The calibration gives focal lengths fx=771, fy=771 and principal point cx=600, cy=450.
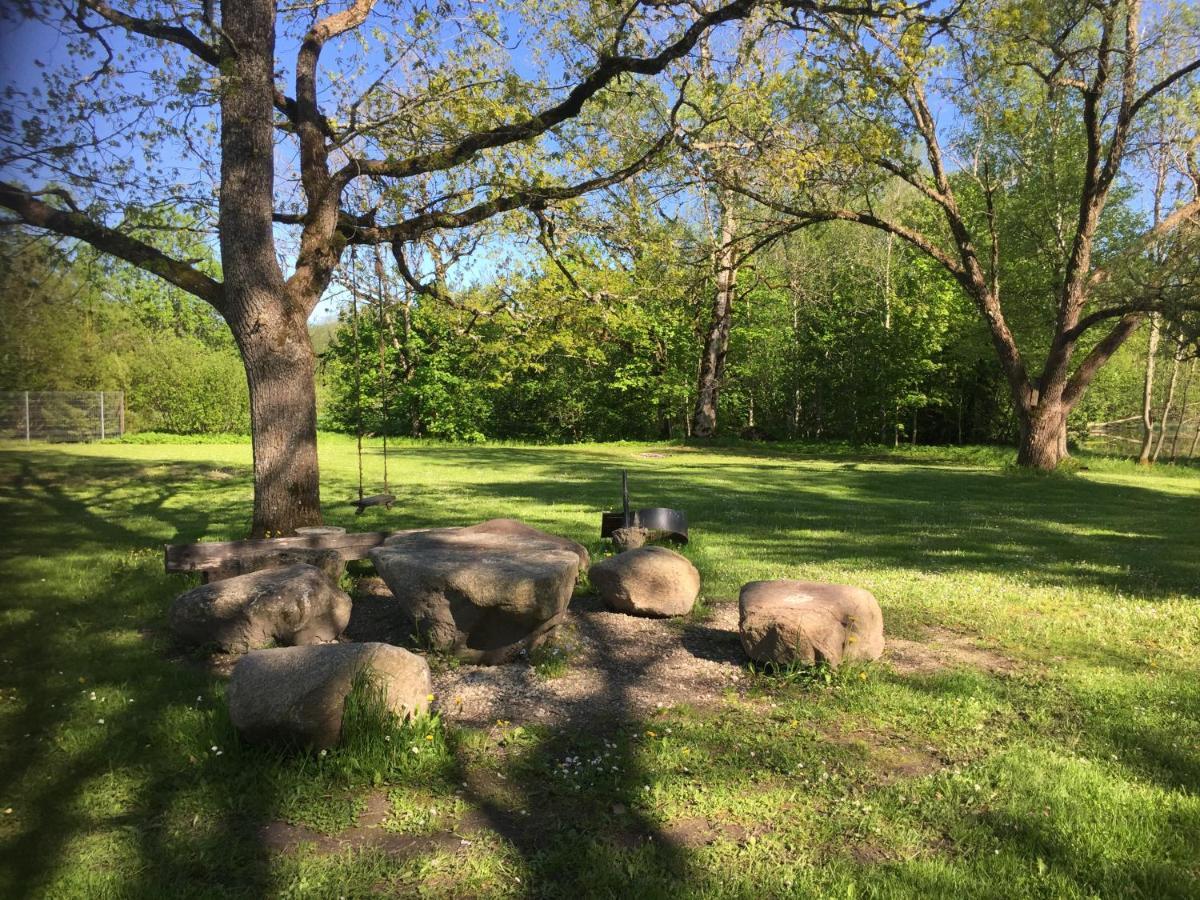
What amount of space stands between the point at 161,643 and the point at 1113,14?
18550 mm

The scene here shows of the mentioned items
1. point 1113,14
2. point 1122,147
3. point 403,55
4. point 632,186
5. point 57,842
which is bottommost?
point 57,842

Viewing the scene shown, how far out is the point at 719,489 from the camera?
15.2 meters

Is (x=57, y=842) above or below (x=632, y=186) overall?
below

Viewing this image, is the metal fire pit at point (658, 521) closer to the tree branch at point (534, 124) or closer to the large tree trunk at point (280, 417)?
the large tree trunk at point (280, 417)

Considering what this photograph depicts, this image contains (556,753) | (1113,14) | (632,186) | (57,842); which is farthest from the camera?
(1113,14)

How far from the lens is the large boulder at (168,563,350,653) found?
498cm

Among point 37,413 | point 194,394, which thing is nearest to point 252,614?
point 37,413

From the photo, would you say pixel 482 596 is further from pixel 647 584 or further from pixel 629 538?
pixel 629 538

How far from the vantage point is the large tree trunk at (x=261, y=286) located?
278 inches

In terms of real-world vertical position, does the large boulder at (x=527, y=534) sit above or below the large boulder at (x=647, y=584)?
above

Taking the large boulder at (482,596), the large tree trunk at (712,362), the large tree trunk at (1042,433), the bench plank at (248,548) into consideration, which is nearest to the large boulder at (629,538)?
the bench plank at (248,548)

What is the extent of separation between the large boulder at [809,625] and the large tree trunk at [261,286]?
4662 mm

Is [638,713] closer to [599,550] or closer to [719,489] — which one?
[599,550]

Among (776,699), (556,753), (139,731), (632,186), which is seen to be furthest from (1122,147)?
(139,731)
